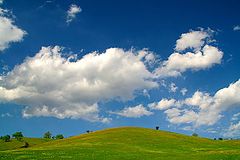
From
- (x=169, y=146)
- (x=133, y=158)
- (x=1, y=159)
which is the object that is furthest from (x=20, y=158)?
(x=169, y=146)

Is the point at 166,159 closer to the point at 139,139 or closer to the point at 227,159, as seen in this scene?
the point at 227,159

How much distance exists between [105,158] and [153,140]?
3780 cm

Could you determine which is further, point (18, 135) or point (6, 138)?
point (6, 138)

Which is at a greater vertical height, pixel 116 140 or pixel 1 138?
pixel 1 138

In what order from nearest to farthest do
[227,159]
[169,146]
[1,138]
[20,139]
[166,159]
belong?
[227,159]
[166,159]
[169,146]
[20,139]
[1,138]

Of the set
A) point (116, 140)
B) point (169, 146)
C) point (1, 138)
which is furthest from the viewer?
point (1, 138)

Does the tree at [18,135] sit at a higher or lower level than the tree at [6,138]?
lower

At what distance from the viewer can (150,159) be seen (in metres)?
49.4

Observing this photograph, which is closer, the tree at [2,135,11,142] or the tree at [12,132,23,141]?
the tree at [12,132,23,141]

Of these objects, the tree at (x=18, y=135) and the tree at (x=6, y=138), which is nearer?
the tree at (x=18, y=135)

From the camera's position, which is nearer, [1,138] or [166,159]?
[166,159]

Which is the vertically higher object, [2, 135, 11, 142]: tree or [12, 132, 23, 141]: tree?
[2, 135, 11, 142]: tree

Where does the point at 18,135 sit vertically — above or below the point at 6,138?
below

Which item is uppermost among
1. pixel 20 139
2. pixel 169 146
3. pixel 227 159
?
pixel 20 139
